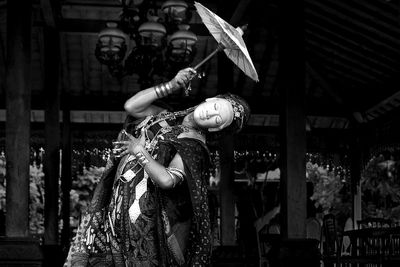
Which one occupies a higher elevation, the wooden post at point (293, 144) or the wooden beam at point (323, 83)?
the wooden beam at point (323, 83)

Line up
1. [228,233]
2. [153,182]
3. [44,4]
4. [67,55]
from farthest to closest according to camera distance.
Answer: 1. [67,55]
2. [228,233]
3. [44,4]
4. [153,182]

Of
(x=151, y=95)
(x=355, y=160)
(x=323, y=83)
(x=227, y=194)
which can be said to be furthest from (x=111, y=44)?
(x=355, y=160)

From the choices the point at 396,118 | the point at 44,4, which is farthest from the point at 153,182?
the point at 396,118

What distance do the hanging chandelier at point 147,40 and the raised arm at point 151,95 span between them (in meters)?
3.98

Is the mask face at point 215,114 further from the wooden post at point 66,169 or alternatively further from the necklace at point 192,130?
the wooden post at point 66,169

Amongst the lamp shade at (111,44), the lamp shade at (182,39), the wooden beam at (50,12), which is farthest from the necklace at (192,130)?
the wooden beam at (50,12)

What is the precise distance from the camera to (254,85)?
13.9 metres

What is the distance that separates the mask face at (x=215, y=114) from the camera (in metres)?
3.88

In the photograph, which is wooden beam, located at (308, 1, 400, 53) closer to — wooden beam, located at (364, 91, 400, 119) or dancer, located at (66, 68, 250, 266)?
wooden beam, located at (364, 91, 400, 119)

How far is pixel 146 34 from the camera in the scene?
8.08m

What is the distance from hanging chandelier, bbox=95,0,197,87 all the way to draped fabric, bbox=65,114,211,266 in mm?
4137

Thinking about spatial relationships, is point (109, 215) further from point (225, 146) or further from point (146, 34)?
point (225, 146)

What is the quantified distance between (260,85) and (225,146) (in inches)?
142

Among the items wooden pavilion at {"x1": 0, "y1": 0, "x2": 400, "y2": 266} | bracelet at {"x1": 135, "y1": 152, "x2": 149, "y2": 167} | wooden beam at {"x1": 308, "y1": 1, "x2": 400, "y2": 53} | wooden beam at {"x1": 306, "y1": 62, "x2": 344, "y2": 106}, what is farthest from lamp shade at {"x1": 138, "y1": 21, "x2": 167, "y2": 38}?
wooden beam at {"x1": 306, "y1": 62, "x2": 344, "y2": 106}
